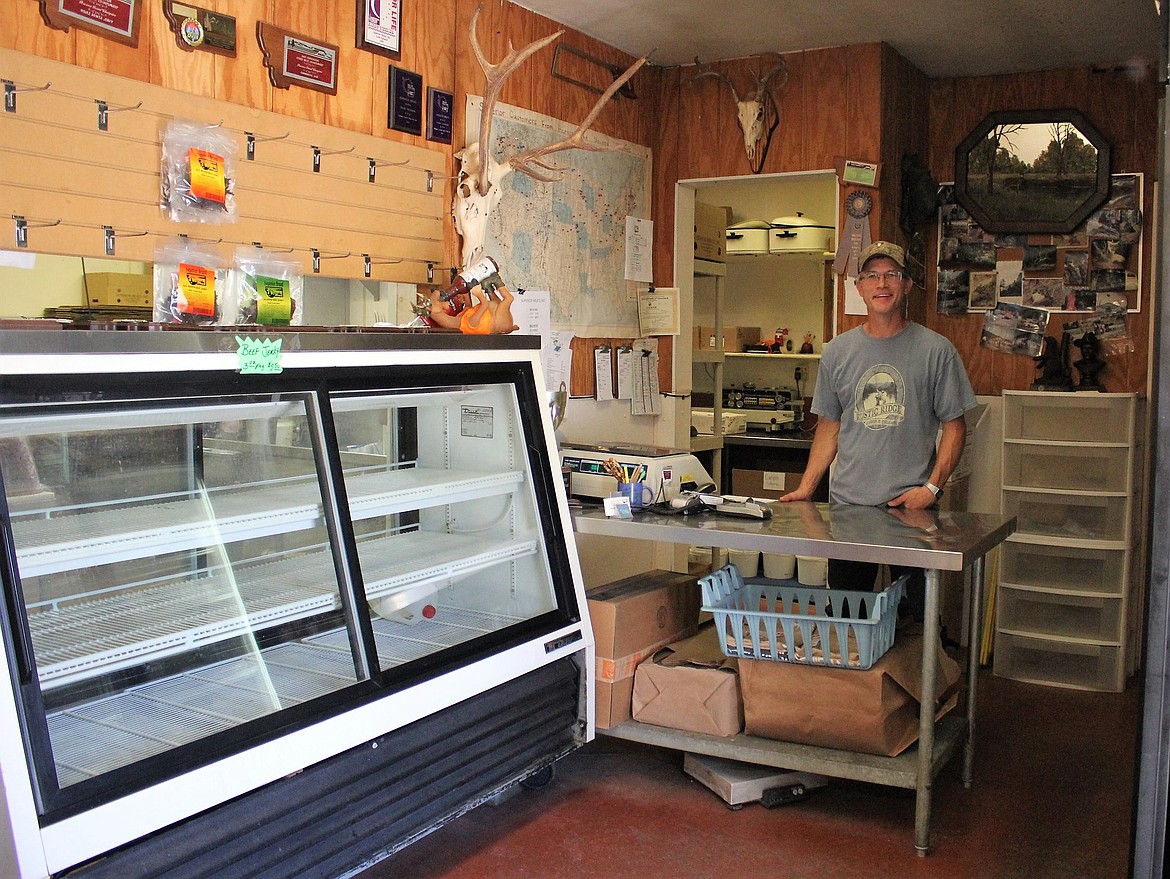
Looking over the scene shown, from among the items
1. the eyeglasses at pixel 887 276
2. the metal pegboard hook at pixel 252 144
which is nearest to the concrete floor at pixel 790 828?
the eyeglasses at pixel 887 276

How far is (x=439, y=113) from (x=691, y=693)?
2.35 meters

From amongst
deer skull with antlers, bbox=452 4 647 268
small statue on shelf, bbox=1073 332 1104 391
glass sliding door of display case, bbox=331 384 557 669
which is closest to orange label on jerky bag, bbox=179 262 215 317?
glass sliding door of display case, bbox=331 384 557 669

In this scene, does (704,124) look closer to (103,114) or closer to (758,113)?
(758,113)

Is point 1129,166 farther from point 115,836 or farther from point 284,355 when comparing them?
point 115,836

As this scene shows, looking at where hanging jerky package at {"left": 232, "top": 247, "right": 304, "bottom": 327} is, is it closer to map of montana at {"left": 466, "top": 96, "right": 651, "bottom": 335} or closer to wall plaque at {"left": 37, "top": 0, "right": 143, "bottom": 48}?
wall plaque at {"left": 37, "top": 0, "right": 143, "bottom": 48}

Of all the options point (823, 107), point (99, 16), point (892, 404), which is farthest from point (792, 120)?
point (99, 16)

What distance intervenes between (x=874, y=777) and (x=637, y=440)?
2774mm

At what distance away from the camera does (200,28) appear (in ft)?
11.0

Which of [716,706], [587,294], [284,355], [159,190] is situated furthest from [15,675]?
[587,294]

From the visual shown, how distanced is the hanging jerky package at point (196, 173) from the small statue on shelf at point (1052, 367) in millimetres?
3782

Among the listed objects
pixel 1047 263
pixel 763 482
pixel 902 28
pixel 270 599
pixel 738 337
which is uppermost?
pixel 902 28

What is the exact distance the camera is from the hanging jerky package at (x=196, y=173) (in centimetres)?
327

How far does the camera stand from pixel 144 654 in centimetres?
236

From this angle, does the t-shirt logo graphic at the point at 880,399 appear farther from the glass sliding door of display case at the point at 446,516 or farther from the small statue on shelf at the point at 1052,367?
the small statue on shelf at the point at 1052,367
